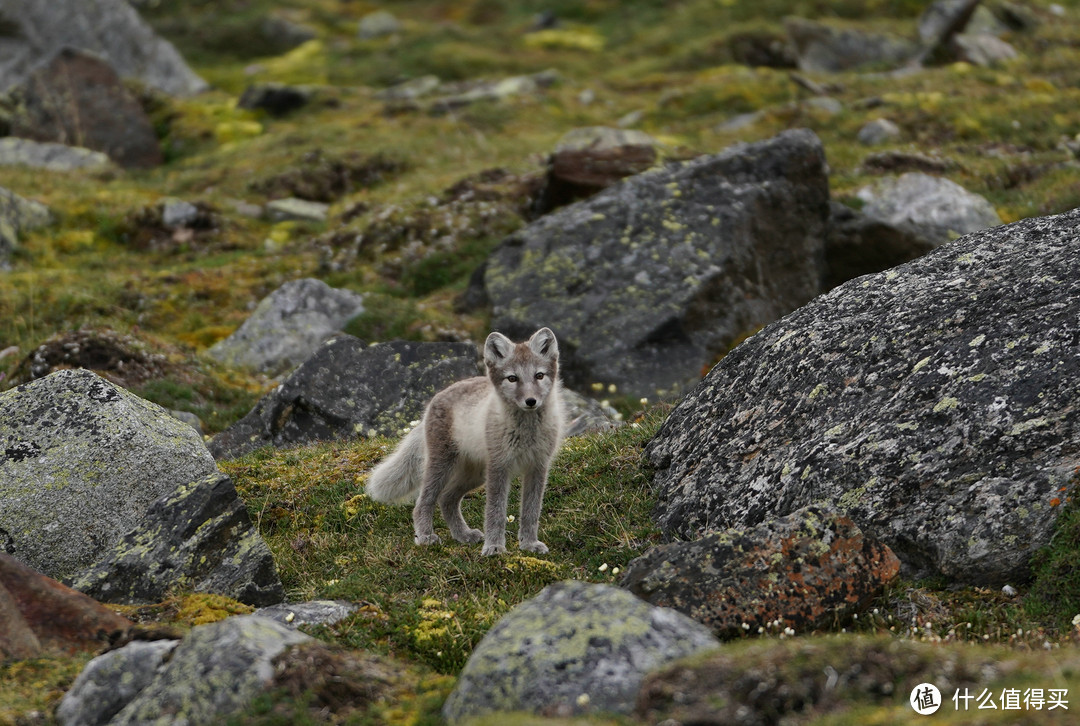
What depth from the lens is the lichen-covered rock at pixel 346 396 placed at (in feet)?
44.3

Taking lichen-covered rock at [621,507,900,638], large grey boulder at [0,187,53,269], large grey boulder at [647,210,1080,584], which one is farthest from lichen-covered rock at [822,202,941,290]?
large grey boulder at [0,187,53,269]

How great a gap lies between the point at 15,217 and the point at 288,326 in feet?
31.5

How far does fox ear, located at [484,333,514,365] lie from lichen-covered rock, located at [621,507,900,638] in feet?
9.47

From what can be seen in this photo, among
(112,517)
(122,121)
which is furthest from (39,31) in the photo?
(112,517)

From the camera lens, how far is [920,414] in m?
7.89

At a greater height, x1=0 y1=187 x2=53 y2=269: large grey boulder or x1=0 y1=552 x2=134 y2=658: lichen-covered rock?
x1=0 y1=552 x2=134 y2=658: lichen-covered rock

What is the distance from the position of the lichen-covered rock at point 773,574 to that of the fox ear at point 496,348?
2.89 m

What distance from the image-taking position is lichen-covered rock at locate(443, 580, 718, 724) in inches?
210

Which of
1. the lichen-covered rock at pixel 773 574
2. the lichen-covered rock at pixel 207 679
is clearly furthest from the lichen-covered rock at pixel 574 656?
the lichen-covered rock at pixel 207 679

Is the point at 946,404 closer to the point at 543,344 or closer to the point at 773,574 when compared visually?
the point at 773,574

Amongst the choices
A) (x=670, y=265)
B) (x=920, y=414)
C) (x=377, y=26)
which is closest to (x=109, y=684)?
(x=920, y=414)

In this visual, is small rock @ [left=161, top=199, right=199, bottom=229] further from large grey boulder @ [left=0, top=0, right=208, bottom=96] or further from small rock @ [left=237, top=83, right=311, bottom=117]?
large grey boulder @ [left=0, top=0, right=208, bottom=96]

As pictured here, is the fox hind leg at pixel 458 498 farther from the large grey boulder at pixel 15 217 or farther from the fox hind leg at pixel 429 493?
the large grey boulder at pixel 15 217

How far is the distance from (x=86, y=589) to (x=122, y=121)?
95.5 ft
